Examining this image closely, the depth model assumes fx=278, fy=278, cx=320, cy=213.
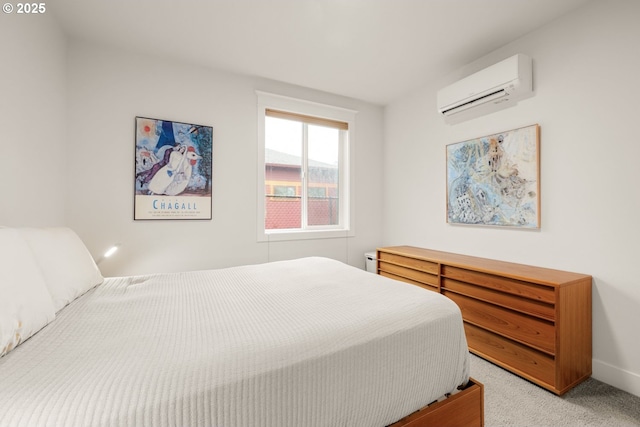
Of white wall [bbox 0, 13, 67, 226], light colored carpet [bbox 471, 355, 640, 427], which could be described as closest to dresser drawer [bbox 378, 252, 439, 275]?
light colored carpet [bbox 471, 355, 640, 427]

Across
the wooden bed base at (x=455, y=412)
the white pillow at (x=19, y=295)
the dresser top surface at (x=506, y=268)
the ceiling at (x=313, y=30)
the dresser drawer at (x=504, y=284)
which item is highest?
the ceiling at (x=313, y=30)

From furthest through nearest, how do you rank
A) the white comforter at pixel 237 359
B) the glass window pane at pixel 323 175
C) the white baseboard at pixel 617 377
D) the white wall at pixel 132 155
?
the glass window pane at pixel 323 175
the white wall at pixel 132 155
the white baseboard at pixel 617 377
the white comforter at pixel 237 359

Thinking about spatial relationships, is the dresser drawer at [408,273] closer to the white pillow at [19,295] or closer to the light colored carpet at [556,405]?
the light colored carpet at [556,405]

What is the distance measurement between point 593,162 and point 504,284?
3.39 ft

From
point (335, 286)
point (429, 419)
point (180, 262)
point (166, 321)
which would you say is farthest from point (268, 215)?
→ point (429, 419)

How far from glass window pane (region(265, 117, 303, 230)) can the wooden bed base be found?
2.40 meters

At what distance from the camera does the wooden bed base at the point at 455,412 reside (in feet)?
3.72

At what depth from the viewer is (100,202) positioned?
2.41m

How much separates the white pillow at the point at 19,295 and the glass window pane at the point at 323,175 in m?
2.59

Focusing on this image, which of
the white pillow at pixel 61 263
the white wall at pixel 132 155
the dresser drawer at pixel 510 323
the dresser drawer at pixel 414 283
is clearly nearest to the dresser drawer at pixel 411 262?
the dresser drawer at pixel 414 283

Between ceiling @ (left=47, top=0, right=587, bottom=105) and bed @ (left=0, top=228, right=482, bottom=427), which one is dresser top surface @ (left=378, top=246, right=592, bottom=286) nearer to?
bed @ (left=0, top=228, right=482, bottom=427)

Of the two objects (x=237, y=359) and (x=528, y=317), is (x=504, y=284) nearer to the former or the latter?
(x=528, y=317)

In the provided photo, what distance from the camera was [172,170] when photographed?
2633mm

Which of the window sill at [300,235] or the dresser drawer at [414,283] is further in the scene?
the window sill at [300,235]
